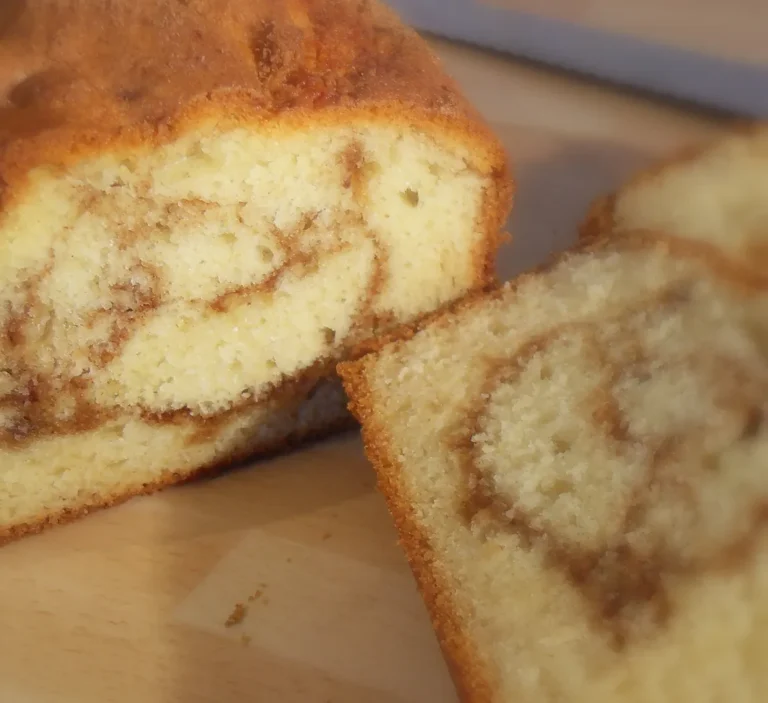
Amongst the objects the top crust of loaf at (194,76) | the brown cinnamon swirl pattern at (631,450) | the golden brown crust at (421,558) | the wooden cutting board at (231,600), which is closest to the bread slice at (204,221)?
the top crust of loaf at (194,76)

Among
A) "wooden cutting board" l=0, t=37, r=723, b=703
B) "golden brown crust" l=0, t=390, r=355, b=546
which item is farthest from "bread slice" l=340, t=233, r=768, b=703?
"golden brown crust" l=0, t=390, r=355, b=546

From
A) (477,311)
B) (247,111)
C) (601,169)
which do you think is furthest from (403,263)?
(601,169)

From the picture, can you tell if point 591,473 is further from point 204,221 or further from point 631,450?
point 204,221

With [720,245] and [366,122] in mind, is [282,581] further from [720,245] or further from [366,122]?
[720,245]

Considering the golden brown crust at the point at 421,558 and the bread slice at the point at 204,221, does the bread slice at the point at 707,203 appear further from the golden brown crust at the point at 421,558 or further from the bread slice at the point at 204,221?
the golden brown crust at the point at 421,558

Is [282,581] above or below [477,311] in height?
below

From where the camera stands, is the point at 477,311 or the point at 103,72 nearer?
the point at 103,72
